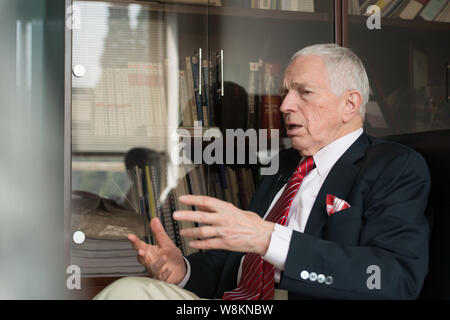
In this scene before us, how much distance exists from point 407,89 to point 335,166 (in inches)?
30.9

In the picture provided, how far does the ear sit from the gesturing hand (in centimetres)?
51

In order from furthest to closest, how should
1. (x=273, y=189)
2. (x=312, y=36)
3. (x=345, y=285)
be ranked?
(x=312, y=36)
(x=273, y=189)
(x=345, y=285)

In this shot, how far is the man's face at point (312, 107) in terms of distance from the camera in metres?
Result: 1.47

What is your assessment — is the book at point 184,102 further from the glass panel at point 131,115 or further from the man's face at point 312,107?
the man's face at point 312,107

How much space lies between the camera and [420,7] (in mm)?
2078

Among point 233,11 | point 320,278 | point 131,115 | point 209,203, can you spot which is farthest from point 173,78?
point 320,278

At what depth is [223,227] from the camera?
1.10 metres

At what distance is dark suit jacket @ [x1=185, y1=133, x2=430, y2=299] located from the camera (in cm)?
113

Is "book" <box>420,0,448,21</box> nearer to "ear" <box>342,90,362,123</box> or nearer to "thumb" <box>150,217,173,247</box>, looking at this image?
"ear" <box>342,90,362,123</box>

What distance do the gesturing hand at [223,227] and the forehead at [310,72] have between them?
1.69 feet

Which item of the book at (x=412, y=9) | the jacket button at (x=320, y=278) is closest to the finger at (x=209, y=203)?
the jacket button at (x=320, y=278)

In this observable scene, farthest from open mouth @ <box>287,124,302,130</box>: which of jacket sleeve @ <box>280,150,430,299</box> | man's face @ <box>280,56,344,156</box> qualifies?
jacket sleeve @ <box>280,150,430,299</box>

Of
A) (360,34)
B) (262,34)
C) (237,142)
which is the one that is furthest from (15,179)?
(360,34)

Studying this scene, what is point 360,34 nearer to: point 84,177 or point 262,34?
point 262,34
